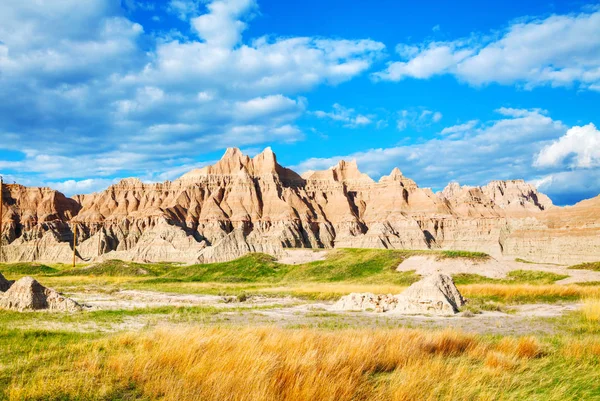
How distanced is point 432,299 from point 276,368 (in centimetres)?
1713

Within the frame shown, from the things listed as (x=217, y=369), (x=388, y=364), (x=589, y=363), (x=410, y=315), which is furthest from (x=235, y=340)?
(x=410, y=315)

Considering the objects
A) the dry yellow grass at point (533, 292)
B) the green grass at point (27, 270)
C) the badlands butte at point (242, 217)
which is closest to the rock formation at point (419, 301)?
the dry yellow grass at point (533, 292)

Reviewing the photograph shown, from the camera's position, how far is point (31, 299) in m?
21.2

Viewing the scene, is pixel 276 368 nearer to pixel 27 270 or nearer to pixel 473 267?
pixel 473 267

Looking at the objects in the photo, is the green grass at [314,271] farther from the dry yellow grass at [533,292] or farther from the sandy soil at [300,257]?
the dry yellow grass at [533,292]

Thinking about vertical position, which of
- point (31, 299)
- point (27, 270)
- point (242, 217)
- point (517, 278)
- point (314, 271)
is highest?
point (242, 217)

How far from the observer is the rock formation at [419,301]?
883 inches

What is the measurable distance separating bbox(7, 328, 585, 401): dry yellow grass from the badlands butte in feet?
299

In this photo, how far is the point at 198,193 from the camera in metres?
156

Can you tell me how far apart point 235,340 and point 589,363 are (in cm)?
692

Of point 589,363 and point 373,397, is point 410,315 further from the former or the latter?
point 373,397

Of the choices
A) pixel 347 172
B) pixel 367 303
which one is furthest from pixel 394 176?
pixel 367 303

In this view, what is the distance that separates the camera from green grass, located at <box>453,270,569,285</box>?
38269mm

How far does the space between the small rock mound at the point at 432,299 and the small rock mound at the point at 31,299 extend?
15.9 m
